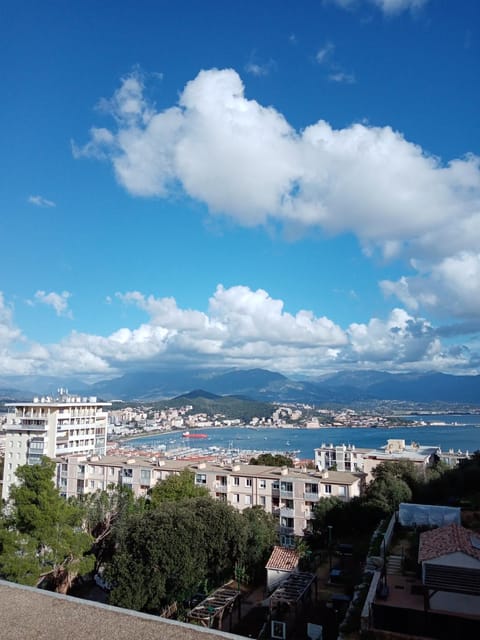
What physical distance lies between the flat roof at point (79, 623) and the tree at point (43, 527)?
4.77m

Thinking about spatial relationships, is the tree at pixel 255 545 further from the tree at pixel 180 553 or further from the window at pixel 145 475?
the window at pixel 145 475

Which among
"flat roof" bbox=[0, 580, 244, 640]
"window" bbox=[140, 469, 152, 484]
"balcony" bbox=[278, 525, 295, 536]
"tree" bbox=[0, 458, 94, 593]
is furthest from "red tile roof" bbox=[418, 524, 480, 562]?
"window" bbox=[140, 469, 152, 484]

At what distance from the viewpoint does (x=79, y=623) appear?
26.2ft

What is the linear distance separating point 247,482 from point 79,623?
787 inches

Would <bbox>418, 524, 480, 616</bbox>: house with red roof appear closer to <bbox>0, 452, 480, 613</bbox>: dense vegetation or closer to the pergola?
the pergola

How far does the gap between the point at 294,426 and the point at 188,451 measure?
279 feet

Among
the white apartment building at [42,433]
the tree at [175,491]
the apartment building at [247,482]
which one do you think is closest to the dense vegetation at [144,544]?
the tree at [175,491]

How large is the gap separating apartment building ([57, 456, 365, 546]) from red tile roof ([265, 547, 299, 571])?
6329 millimetres

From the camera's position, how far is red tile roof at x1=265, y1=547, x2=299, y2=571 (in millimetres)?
14969

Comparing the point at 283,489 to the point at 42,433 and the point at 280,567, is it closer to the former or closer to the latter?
the point at 280,567

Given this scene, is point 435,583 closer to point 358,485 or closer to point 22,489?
point 22,489

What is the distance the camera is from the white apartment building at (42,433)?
37406 mm

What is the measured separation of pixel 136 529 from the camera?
50.6 feet

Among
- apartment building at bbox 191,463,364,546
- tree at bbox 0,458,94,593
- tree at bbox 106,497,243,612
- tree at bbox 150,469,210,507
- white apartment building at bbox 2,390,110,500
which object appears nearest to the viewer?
tree at bbox 0,458,94,593
